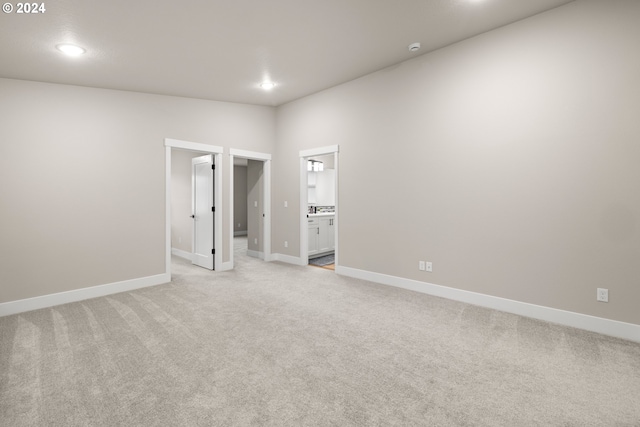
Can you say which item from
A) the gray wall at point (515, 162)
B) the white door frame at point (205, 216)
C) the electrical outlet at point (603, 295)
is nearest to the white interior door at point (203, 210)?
the white door frame at point (205, 216)

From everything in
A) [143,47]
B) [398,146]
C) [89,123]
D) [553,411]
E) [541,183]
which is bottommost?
[553,411]

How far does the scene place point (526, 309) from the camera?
3371 millimetres

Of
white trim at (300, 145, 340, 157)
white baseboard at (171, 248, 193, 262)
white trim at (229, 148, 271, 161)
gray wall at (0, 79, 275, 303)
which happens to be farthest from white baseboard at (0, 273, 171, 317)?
white trim at (300, 145, 340, 157)

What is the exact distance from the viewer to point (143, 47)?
11.2 ft

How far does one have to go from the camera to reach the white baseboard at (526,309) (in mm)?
2868

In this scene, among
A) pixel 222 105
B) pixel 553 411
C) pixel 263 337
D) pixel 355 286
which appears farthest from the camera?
pixel 222 105

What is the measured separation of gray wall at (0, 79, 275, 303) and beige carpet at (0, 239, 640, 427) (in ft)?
2.22

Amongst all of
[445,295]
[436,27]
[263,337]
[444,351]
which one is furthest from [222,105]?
[444,351]

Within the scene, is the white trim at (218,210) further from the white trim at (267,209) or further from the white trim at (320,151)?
the white trim at (320,151)

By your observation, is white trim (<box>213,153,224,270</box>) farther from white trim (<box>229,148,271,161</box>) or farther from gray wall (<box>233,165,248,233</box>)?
gray wall (<box>233,165,248,233</box>)

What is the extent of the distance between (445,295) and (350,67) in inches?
133

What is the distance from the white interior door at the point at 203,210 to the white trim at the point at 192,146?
20 cm

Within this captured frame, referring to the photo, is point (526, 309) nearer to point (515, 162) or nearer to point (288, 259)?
point (515, 162)

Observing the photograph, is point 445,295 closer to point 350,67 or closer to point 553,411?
point 553,411
